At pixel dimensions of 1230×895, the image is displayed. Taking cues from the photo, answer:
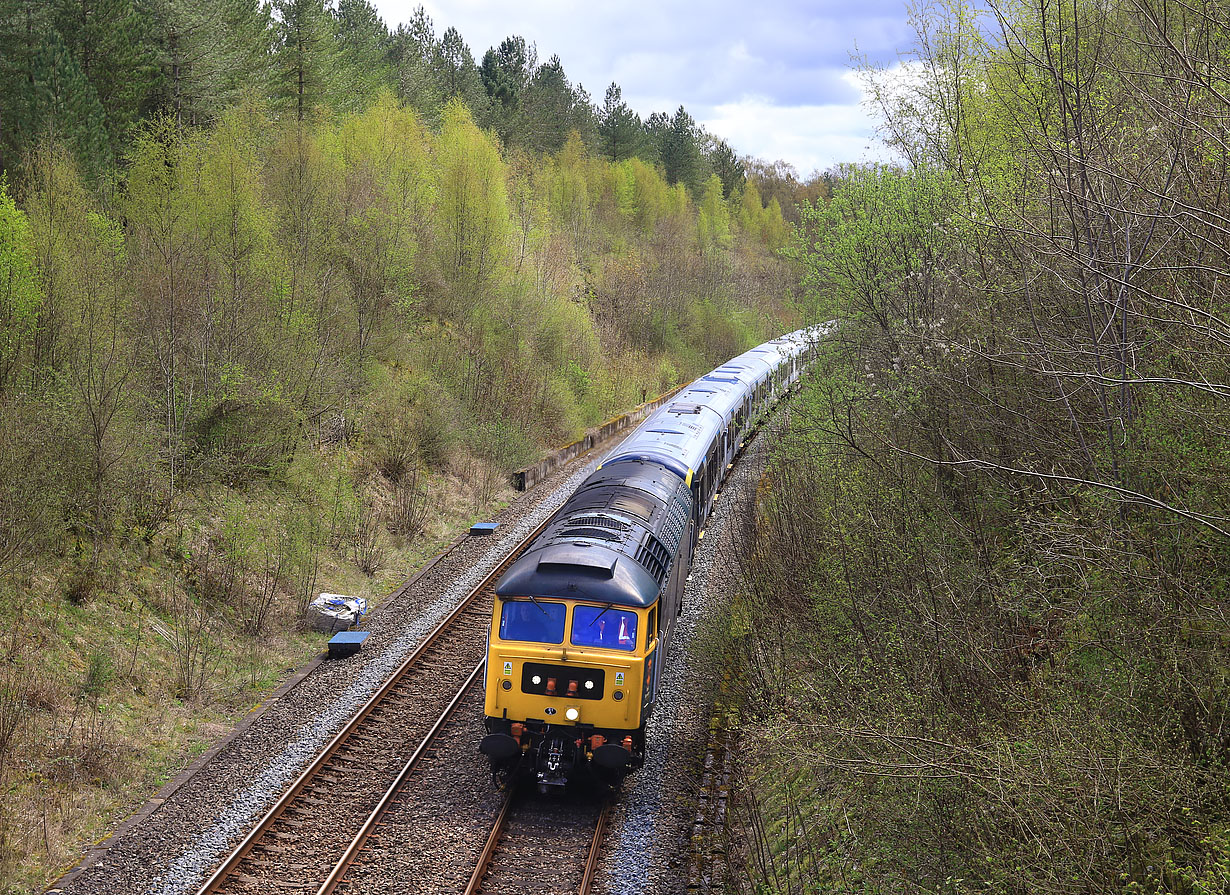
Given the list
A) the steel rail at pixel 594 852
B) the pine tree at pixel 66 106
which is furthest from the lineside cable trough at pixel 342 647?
the pine tree at pixel 66 106

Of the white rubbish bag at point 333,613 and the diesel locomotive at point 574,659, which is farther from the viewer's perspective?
the white rubbish bag at point 333,613

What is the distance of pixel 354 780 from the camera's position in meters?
9.94

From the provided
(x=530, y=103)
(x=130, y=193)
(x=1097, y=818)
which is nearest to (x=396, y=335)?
(x=130, y=193)

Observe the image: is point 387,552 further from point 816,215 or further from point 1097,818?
point 1097,818

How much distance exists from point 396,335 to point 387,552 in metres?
8.56

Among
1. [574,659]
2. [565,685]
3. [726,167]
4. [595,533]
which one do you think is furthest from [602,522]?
[726,167]

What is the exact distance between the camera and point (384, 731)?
36.5 feet

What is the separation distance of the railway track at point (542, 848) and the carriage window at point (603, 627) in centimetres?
190

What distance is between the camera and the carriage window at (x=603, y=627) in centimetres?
920

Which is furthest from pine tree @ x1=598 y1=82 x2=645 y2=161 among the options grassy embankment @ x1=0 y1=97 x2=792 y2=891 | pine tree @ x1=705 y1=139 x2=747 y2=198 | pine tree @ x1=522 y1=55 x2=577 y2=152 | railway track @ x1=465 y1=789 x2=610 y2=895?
railway track @ x1=465 y1=789 x2=610 y2=895

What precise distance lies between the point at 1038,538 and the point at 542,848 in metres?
5.82

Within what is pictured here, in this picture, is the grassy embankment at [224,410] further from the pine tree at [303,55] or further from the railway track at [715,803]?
the railway track at [715,803]

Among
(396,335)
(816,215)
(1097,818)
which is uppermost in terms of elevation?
(816,215)

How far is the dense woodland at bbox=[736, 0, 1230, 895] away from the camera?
503 centimetres
